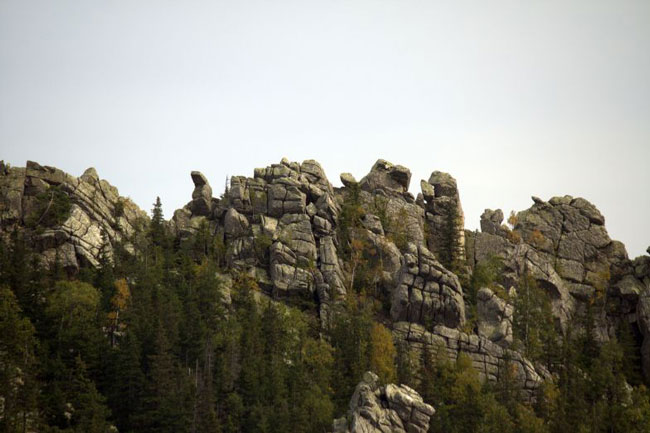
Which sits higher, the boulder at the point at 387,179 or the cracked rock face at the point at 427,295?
the boulder at the point at 387,179

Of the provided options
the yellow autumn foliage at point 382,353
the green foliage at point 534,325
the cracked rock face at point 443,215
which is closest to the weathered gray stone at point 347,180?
the cracked rock face at point 443,215

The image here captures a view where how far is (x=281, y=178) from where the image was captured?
161500 millimetres

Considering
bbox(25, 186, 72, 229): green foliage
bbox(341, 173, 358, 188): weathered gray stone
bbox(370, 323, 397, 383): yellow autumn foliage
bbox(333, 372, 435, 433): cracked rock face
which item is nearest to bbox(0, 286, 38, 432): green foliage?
bbox(25, 186, 72, 229): green foliage

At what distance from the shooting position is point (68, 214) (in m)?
148

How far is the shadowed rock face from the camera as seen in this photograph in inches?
5645

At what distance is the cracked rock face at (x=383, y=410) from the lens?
11606 centimetres

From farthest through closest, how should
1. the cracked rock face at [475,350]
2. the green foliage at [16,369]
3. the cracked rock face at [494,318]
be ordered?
the cracked rock face at [494,318], the cracked rock face at [475,350], the green foliage at [16,369]

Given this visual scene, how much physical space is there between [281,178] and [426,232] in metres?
27.6

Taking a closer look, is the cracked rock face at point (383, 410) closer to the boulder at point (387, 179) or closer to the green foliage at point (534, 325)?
the green foliage at point (534, 325)

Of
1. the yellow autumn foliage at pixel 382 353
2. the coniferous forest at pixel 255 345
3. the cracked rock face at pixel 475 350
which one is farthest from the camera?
the cracked rock face at pixel 475 350

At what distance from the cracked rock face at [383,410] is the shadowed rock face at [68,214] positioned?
48692 mm

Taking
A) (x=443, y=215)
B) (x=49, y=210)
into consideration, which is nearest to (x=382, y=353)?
(x=443, y=215)

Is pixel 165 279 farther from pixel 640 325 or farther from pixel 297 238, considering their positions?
pixel 640 325

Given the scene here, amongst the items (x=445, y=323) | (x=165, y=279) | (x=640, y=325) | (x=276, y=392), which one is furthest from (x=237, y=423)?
(x=640, y=325)
